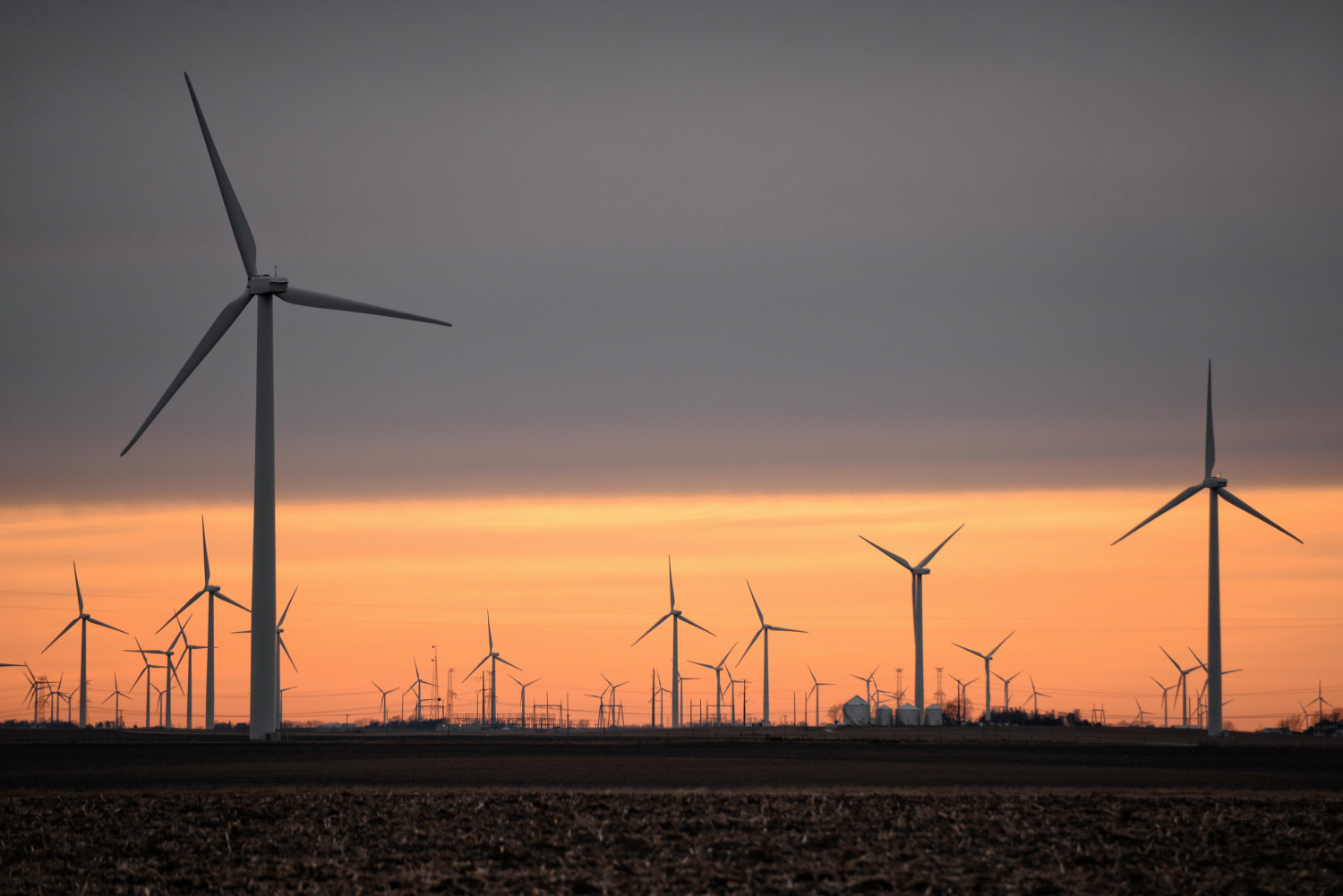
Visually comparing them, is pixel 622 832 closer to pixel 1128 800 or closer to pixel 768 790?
pixel 768 790

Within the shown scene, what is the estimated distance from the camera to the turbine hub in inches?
3967

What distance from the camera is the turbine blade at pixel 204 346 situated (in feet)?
300

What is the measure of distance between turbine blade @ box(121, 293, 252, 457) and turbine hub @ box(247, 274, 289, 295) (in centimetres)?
70

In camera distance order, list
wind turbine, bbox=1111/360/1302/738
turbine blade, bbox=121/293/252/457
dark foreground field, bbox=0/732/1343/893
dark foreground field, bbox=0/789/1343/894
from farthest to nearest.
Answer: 1. wind turbine, bbox=1111/360/1302/738
2. turbine blade, bbox=121/293/252/457
3. dark foreground field, bbox=0/732/1343/893
4. dark foreground field, bbox=0/789/1343/894

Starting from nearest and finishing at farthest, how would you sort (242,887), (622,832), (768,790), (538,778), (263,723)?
(242,887)
(622,832)
(768,790)
(538,778)
(263,723)

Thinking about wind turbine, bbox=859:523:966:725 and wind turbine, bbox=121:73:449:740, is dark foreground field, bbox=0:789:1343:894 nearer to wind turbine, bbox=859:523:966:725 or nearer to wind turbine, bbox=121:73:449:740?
wind turbine, bbox=121:73:449:740

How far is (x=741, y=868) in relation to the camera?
39156mm

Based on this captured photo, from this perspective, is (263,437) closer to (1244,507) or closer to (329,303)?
(329,303)

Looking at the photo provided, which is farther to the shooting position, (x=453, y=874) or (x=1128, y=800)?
(x=1128, y=800)

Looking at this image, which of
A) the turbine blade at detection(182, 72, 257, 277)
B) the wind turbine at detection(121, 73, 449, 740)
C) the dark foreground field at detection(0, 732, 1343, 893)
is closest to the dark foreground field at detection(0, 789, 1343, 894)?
the dark foreground field at detection(0, 732, 1343, 893)

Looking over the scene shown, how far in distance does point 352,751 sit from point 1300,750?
66025mm

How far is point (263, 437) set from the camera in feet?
310

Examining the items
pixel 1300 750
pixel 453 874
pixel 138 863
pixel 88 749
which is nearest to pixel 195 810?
pixel 138 863

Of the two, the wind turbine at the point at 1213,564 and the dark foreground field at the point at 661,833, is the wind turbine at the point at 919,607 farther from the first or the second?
the dark foreground field at the point at 661,833
